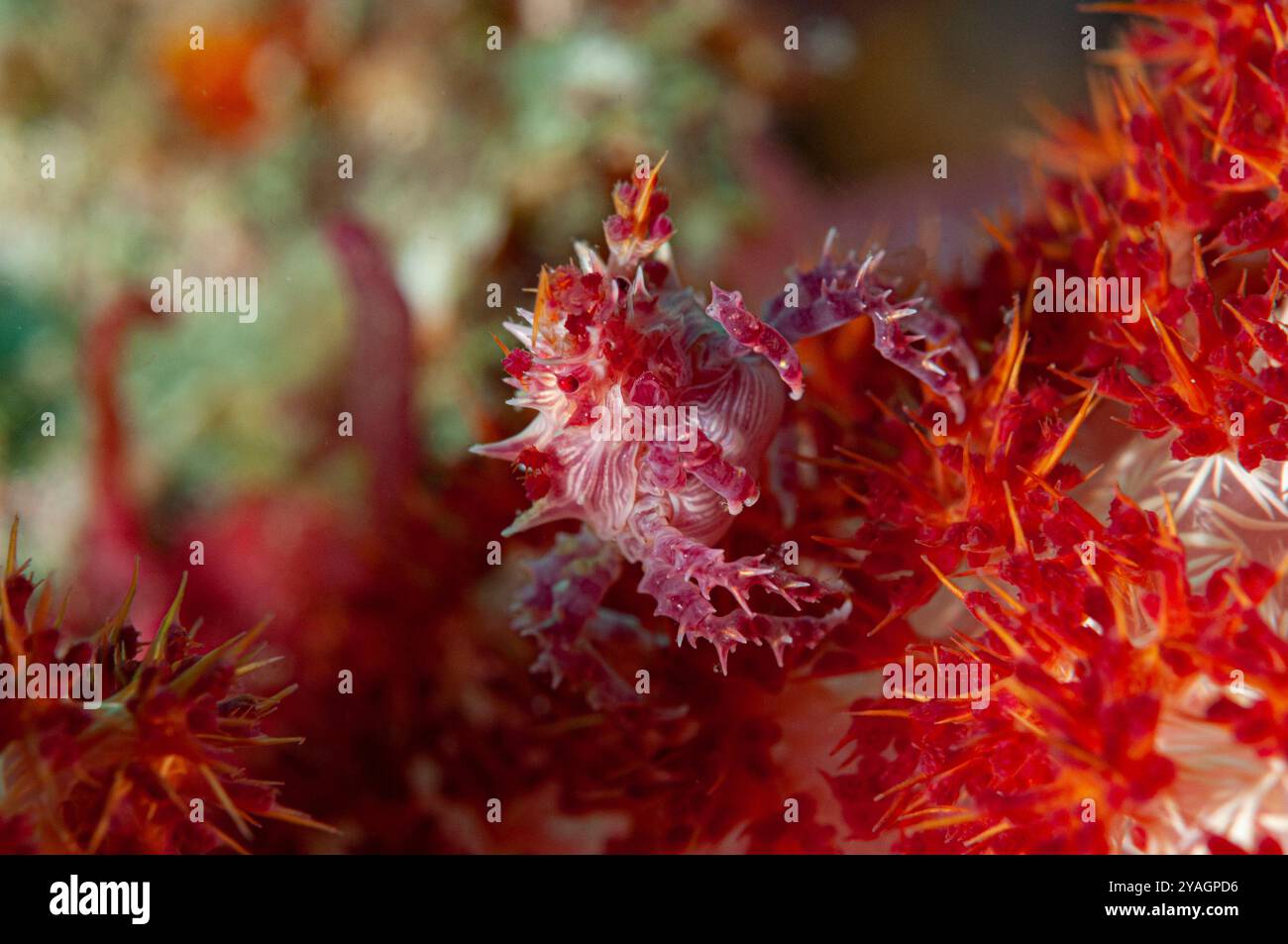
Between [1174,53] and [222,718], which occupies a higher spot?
[1174,53]

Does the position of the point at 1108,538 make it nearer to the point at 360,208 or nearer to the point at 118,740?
the point at 118,740

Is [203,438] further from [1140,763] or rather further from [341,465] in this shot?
[1140,763]

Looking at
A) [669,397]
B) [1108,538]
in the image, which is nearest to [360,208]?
[669,397]

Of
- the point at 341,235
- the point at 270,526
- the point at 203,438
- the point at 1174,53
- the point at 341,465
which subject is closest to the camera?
the point at 1174,53

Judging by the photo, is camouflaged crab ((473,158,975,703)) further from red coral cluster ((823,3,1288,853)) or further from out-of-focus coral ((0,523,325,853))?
out-of-focus coral ((0,523,325,853))

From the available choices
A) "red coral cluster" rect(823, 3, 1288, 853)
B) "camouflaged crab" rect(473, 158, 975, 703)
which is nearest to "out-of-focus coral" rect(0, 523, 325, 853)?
Result: "camouflaged crab" rect(473, 158, 975, 703)

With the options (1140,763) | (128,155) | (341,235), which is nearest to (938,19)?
(341,235)

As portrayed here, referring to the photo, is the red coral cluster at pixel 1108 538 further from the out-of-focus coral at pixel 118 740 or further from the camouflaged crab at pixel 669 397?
the out-of-focus coral at pixel 118 740
